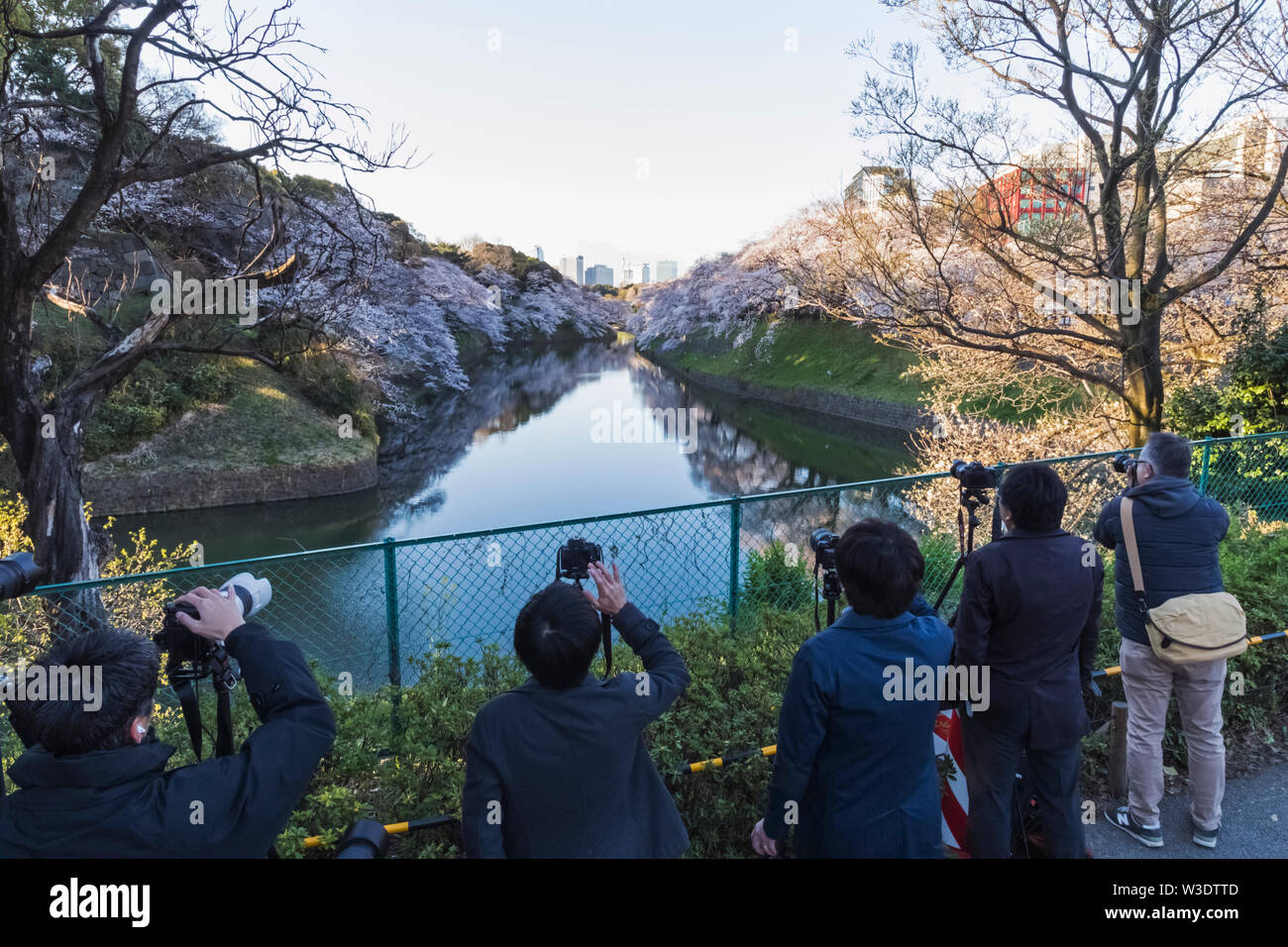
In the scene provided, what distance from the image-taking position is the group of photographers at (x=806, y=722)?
155cm

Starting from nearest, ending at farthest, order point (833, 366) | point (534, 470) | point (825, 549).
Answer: point (825, 549), point (534, 470), point (833, 366)

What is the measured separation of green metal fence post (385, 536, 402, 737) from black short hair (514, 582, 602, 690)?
210 centimetres

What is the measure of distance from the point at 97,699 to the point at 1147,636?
3533 millimetres

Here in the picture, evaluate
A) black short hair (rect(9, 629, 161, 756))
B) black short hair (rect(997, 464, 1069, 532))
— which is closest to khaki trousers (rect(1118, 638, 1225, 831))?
black short hair (rect(997, 464, 1069, 532))

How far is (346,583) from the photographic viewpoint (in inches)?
439

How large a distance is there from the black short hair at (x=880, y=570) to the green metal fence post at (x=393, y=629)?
2.42 m

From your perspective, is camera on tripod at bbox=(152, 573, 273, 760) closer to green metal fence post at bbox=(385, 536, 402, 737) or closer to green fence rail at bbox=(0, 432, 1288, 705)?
green fence rail at bbox=(0, 432, 1288, 705)

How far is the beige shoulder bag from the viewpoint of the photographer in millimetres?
2992

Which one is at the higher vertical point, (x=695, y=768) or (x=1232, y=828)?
(x=695, y=768)

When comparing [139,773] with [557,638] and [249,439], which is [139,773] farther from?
[249,439]

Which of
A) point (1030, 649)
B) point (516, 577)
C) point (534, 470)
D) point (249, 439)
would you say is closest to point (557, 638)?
point (1030, 649)

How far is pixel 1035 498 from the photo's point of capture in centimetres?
254

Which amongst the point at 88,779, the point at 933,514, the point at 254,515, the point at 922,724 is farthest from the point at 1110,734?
the point at 254,515

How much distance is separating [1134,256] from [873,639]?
10.2 metres
